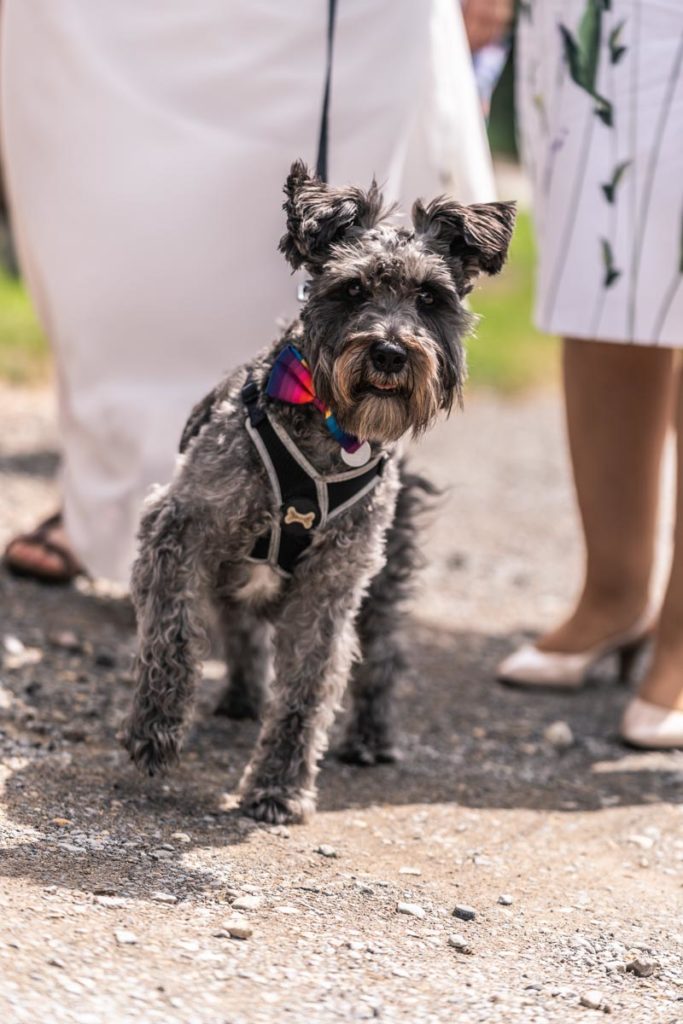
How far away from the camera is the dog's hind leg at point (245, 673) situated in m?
5.13

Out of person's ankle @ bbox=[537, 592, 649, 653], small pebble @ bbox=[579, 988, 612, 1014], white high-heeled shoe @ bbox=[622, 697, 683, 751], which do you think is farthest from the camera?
person's ankle @ bbox=[537, 592, 649, 653]

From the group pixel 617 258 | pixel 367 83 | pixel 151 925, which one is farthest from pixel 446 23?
pixel 151 925

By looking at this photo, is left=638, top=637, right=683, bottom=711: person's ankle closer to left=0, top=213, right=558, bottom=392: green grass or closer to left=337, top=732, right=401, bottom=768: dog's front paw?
left=337, top=732, right=401, bottom=768: dog's front paw

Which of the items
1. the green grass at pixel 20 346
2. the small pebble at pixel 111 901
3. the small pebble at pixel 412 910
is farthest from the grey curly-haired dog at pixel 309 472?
the green grass at pixel 20 346

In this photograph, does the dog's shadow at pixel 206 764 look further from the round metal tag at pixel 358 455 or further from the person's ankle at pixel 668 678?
the round metal tag at pixel 358 455

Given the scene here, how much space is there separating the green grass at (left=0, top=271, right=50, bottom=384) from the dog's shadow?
4040mm

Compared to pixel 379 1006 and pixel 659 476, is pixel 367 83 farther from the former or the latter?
pixel 379 1006

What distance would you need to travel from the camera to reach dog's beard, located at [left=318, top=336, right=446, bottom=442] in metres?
3.80

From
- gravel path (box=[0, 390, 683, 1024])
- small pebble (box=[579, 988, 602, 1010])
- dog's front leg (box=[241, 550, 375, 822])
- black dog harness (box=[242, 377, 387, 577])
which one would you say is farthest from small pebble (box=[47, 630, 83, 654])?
small pebble (box=[579, 988, 602, 1010])

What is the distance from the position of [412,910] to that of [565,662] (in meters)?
2.38

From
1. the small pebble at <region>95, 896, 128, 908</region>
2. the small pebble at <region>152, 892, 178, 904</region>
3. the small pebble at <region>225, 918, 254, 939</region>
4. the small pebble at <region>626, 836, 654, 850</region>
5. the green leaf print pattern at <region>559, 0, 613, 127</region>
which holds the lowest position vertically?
the small pebble at <region>626, 836, 654, 850</region>

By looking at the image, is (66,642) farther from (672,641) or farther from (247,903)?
(672,641)

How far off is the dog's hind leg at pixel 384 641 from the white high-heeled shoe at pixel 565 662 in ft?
3.54

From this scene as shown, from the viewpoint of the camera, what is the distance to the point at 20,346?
34.0ft
